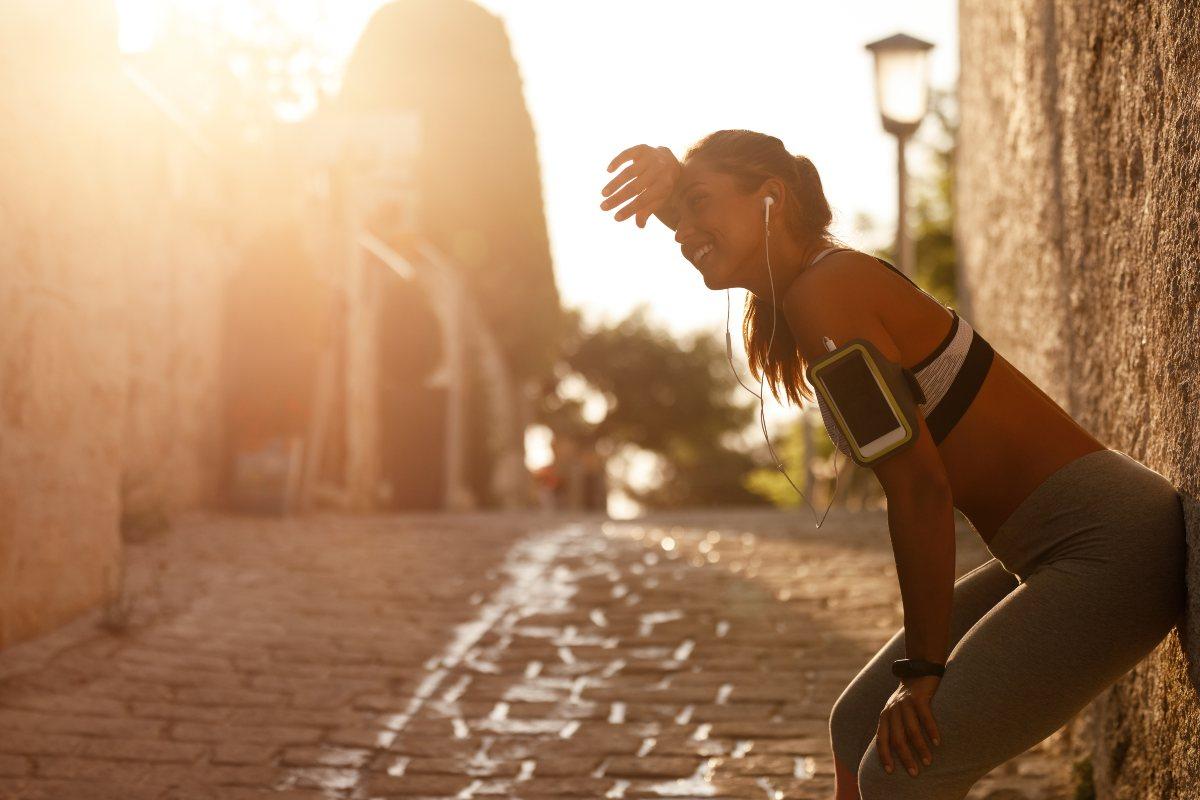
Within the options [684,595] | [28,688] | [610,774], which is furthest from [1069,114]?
[28,688]

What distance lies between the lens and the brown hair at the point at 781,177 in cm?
246

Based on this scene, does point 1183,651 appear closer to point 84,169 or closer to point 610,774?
point 610,774

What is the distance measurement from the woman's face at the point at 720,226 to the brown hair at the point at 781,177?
3cm

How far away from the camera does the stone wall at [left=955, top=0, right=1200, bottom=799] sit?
98.3 inches

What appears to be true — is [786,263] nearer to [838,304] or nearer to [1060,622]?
[838,304]

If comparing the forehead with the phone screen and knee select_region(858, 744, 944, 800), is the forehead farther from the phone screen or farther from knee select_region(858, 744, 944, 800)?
knee select_region(858, 744, 944, 800)

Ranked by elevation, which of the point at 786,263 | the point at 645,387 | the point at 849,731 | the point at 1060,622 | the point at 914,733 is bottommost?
the point at 645,387

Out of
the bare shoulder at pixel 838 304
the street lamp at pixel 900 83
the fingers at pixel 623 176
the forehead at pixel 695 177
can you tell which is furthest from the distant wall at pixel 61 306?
the street lamp at pixel 900 83

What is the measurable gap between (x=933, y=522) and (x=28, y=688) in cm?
406

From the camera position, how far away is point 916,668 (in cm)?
221

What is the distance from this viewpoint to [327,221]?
47.4 feet

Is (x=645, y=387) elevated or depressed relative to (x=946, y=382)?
depressed

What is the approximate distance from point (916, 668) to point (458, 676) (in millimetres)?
3677

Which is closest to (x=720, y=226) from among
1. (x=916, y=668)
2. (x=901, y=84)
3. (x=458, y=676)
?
(x=916, y=668)
